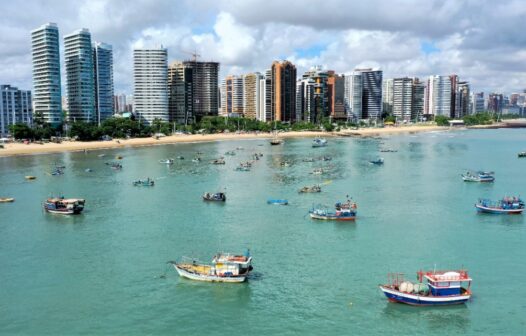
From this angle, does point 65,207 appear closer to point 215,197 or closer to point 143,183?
point 215,197

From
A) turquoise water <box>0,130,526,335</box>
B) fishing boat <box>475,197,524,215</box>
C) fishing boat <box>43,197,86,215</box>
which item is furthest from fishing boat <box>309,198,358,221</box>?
fishing boat <box>43,197,86,215</box>

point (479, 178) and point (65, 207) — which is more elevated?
point (479, 178)

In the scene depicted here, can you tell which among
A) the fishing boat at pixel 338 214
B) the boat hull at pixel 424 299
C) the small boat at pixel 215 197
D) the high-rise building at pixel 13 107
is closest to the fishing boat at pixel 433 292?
the boat hull at pixel 424 299

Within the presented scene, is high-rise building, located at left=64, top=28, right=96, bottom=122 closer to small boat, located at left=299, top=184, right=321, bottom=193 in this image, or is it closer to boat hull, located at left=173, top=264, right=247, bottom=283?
small boat, located at left=299, top=184, right=321, bottom=193

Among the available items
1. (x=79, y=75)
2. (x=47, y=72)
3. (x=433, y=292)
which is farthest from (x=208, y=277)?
(x=79, y=75)

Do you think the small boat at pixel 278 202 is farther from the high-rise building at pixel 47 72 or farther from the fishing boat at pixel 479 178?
the high-rise building at pixel 47 72

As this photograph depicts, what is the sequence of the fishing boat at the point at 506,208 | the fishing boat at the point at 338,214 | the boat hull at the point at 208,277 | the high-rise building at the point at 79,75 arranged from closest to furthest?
the boat hull at the point at 208,277, the fishing boat at the point at 338,214, the fishing boat at the point at 506,208, the high-rise building at the point at 79,75
